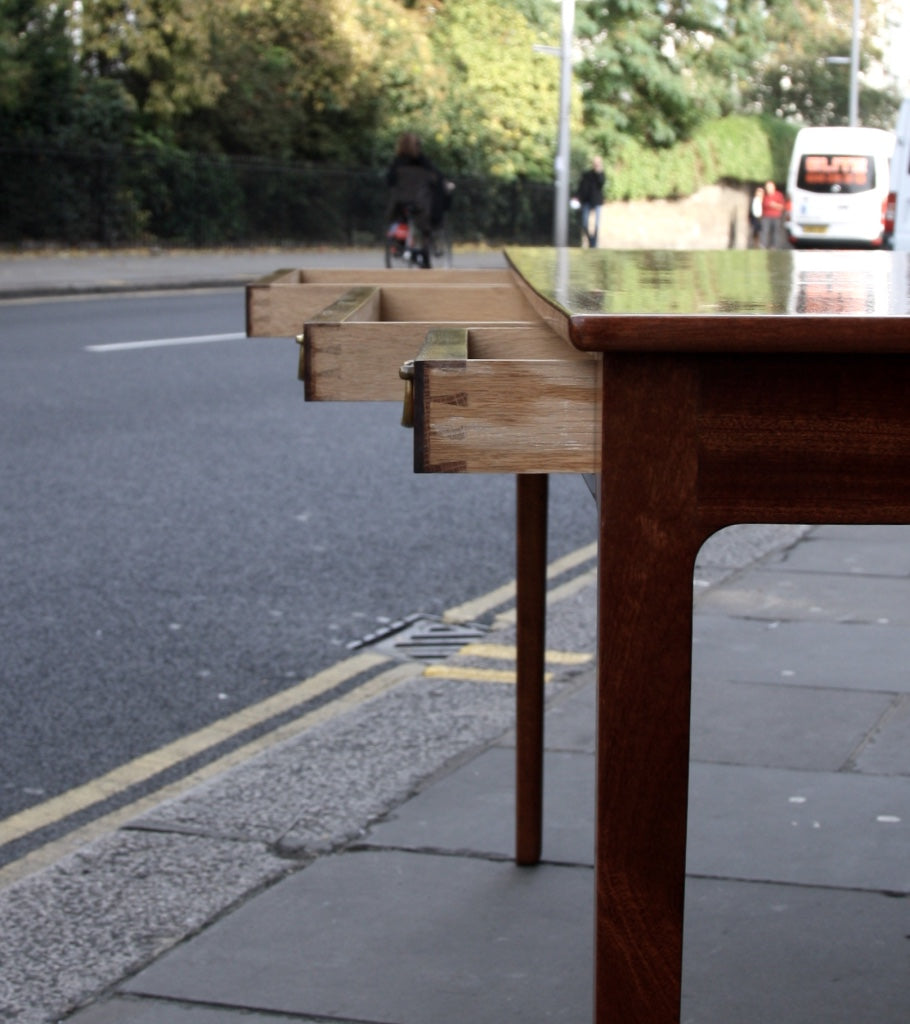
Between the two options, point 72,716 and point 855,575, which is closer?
point 72,716

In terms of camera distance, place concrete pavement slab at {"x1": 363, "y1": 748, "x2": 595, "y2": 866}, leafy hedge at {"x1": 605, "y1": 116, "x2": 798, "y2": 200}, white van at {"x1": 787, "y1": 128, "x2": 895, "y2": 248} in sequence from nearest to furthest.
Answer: concrete pavement slab at {"x1": 363, "y1": 748, "x2": 595, "y2": 866} < white van at {"x1": 787, "y1": 128, "x2": 895, "y2": 248} < leafy hedge at {"x1": 605, "y1": 116, "x2": 798, "y2": 200}

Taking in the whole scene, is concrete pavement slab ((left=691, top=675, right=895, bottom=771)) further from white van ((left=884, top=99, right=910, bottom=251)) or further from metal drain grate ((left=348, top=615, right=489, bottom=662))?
white van ((left=884, top=99, right=910, bottom=251))

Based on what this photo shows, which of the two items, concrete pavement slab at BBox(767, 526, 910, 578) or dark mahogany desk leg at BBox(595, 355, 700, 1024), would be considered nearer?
dark mahogany desk leg at BBox(595, 355, 700, 1024)

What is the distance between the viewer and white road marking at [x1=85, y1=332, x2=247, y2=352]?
41.9ft

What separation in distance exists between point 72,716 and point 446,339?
2774 millimetres

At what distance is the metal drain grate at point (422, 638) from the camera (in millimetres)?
4789

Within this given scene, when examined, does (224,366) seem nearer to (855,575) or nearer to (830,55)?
(855,575)

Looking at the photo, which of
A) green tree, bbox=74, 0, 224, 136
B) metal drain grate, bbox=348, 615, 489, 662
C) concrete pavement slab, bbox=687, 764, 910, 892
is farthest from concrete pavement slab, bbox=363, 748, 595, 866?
green tree, bbox=74, 0, 224, 136

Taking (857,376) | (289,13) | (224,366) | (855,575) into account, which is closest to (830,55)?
(289,13)

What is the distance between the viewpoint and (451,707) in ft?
13.4

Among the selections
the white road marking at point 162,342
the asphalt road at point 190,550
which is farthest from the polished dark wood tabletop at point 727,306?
the white road marking at point 162,342

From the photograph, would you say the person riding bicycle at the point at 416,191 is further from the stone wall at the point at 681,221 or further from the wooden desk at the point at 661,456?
the stone wall at the point at 681,221

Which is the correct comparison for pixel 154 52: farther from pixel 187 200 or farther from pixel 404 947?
pixel 404 947

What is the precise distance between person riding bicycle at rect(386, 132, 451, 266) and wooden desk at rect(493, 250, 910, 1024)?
19713 millimetres
